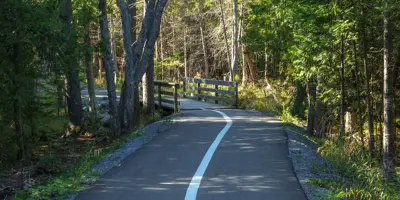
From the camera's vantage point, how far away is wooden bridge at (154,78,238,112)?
22.6 m

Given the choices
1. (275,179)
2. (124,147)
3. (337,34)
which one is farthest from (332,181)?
(124,147)

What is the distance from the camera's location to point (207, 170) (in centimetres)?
875

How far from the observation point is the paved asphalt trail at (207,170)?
7.23 meters

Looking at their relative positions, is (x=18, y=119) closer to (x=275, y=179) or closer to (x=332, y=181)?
(x=275, y=179)

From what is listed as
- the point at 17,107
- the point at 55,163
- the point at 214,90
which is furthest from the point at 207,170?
the point at 214,90

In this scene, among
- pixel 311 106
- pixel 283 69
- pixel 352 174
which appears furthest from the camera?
pixel 283 69

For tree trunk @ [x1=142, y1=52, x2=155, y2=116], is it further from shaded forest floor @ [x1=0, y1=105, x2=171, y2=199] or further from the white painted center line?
the white painted center line

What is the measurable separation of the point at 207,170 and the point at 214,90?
1686 centimetres

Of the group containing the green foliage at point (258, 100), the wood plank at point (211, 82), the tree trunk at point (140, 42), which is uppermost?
the tree trunk at point (140, 42)

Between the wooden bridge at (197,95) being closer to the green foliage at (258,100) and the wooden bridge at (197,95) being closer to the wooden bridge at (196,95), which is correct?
the wooden bridge at (196,95)

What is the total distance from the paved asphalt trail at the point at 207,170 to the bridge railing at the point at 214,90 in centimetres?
1015

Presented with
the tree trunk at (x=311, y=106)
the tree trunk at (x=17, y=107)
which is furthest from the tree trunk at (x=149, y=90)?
the tree trunk at (x=17, y=107)

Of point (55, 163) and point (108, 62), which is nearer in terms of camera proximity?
point (55, 163)

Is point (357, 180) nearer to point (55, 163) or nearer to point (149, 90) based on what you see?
point (55, 163)
